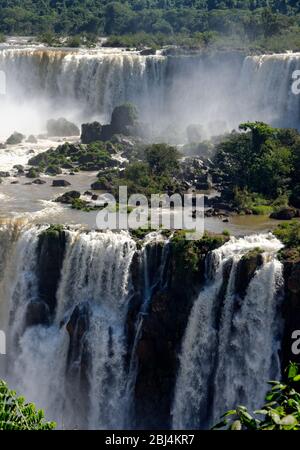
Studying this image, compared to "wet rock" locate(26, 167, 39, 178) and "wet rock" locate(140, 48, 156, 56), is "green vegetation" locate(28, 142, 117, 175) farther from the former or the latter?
"wet rock" locate(140, 48, 156, 56)

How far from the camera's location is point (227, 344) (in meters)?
26.5

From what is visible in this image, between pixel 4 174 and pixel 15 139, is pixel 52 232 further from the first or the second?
pixel 15 139

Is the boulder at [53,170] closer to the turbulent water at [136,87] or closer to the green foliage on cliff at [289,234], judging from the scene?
the turbulent water at [136,87]

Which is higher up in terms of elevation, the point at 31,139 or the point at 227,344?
the point at 31,139

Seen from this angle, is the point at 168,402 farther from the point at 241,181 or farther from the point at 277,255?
the point at 241,181

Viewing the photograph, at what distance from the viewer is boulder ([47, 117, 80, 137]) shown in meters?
54.5

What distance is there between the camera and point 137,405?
90.1ft

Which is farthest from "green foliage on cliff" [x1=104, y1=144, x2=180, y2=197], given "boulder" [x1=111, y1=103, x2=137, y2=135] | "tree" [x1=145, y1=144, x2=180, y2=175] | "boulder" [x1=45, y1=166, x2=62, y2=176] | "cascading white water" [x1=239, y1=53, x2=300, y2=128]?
"cascading white water" [x1=239, y1=53, x2=300, y2=128]

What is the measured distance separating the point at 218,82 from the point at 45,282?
3013 centimetres

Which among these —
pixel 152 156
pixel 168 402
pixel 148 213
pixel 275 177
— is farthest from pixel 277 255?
pixel 152 156

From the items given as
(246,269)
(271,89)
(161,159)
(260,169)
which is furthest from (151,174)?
(271,89)

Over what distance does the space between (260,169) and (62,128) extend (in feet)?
67.9

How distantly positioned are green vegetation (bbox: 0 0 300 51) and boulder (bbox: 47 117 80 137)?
Answer: 39.8 feet

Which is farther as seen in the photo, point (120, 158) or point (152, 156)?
point (120, 158)
